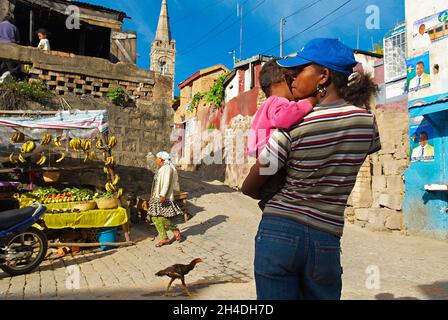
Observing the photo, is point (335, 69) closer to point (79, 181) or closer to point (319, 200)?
point (319, 200)

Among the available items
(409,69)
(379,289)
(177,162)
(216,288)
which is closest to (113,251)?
(216,288)

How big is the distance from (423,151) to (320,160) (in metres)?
9.61

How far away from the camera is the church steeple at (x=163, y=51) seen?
46719 mm

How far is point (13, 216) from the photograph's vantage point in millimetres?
5965

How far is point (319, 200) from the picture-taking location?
5.82 feet

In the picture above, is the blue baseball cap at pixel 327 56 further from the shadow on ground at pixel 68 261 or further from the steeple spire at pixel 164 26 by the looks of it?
the steeple spire at pixel 164 26

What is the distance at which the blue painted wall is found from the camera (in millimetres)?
9461

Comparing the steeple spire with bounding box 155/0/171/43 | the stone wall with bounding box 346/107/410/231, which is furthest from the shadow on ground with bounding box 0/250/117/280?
the steeple spire with bounding box 155/0/171/43

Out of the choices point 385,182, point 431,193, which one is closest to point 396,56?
point 385,182

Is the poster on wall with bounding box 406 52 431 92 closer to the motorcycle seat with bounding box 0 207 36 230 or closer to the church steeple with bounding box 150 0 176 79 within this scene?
the motorcycle seat with bounding box 0 207 36 230

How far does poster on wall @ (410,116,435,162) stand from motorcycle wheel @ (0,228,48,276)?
9.20m

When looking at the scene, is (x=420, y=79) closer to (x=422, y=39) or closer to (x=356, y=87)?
(x=422, y=39)
